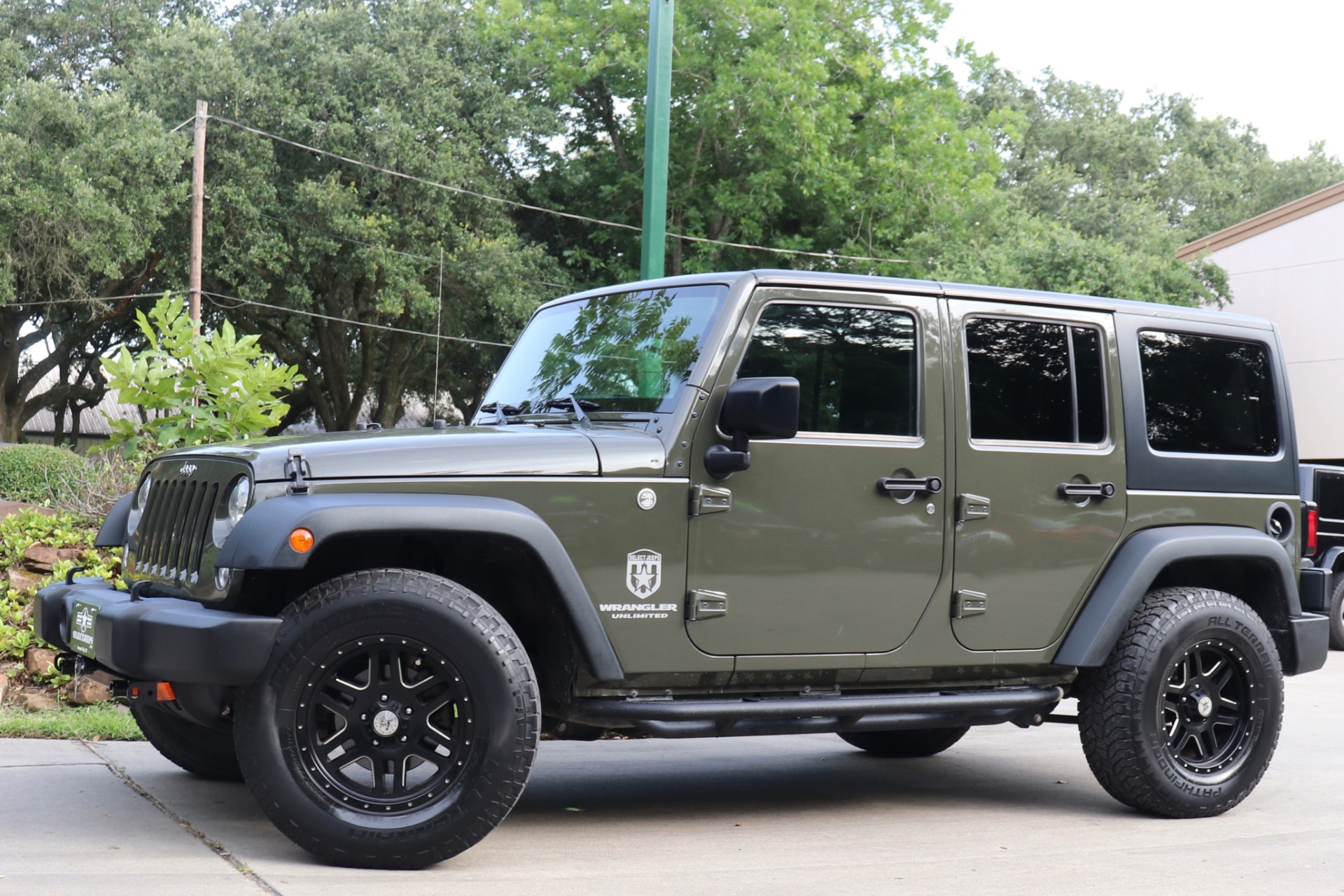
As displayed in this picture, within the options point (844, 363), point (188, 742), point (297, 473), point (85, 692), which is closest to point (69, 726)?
point (85, 692)

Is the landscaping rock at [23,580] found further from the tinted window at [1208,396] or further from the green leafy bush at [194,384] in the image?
the tinted window at [1208,396]

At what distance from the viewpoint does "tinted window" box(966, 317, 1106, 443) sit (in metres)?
5.55

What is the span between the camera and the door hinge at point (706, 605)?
4844mm

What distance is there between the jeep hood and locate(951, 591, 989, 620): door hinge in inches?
53.4

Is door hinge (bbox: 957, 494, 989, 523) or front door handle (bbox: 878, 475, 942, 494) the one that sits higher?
front door handle (bbox: 878, 475, 942, 494)

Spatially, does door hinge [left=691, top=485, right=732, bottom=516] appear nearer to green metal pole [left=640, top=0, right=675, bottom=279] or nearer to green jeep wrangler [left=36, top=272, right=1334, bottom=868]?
green jeep wrangler [left=36, top=272, right=1334, bottom=868]

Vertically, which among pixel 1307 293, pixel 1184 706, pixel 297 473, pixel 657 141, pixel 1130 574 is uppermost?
pixel 1307 293

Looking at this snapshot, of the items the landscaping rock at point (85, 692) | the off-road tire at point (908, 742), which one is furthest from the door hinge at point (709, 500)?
the landscaping rock at point (85, 692)

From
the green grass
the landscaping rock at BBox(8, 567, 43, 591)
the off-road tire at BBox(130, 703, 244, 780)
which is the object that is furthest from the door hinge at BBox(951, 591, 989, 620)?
the landscaping rock at BBox(8, 567, 43, 591)

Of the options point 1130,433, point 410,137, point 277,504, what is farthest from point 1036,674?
point 410,137

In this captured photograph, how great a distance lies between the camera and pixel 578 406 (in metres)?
5.20

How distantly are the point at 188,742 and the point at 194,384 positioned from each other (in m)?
3.52

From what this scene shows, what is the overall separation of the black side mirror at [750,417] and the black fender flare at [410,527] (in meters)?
0.66

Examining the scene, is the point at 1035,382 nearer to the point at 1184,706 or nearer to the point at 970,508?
the point at 970,508
